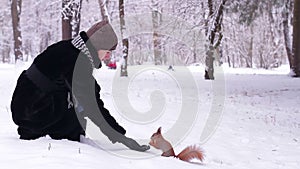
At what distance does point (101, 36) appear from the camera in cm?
443

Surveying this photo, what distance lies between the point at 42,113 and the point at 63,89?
344 mm

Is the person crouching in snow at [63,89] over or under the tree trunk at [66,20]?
under

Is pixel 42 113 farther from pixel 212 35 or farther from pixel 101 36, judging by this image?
pixel 212 35

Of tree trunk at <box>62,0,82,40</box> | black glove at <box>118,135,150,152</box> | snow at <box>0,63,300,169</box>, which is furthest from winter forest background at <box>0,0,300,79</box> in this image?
black glove at <box>118,135,150,152</box>

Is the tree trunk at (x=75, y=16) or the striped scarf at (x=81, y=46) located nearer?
the striped scarf at (x=81, y=46)

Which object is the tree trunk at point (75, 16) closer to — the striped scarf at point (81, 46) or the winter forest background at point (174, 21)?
the winter forest background at point (174, 21)

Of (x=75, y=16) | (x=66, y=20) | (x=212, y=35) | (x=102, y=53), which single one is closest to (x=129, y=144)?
(x=102, y=53)

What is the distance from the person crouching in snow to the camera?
14.3 feet

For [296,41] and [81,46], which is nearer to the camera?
[81,46]

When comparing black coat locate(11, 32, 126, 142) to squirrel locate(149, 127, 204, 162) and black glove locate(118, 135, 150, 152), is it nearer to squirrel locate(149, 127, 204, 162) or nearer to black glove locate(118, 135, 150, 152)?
black glove locate(118, 135, 150, 152)

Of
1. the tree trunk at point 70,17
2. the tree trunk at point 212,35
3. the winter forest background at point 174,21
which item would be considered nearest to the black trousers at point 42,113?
the winter forest background at point 174,21

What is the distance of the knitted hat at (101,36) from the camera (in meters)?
4.44

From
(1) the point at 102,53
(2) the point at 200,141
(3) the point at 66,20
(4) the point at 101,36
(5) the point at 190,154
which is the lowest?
(2) the point at 200,141

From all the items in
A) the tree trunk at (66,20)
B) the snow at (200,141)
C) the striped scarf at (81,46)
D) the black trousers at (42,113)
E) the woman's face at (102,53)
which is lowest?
the snow at (200,141)
